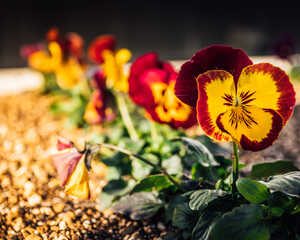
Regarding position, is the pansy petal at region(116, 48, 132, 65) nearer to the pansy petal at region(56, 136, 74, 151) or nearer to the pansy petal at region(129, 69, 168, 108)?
the pansy petal at region(129, 69, 168, 108)

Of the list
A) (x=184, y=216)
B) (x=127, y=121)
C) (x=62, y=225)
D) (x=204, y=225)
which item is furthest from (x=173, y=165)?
(x=127, y=121)

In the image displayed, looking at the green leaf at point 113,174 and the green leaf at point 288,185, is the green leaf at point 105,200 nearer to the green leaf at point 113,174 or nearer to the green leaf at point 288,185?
the green leaf at point 113,174

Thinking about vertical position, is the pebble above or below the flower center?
below

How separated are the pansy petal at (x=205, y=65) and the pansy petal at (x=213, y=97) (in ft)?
0.18

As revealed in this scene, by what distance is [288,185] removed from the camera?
82 centimetres

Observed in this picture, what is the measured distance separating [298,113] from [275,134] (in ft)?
6.30

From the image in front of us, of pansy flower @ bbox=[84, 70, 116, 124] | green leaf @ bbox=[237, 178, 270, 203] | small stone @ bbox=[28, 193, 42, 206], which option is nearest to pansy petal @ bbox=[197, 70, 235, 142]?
green leaf @ bbox=[237, 178, 270, 203]

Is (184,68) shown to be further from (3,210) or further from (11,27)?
(11,27)

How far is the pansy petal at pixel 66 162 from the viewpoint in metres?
0.93

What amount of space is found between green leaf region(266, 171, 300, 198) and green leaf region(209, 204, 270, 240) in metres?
0.07

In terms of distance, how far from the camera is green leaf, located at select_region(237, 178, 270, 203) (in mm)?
835

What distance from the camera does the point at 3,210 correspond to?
3.92 feet

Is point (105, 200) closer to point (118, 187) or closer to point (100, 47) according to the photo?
point (118, 187)

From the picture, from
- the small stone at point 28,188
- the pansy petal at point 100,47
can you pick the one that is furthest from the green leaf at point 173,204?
the pansy petal at point 100,47
